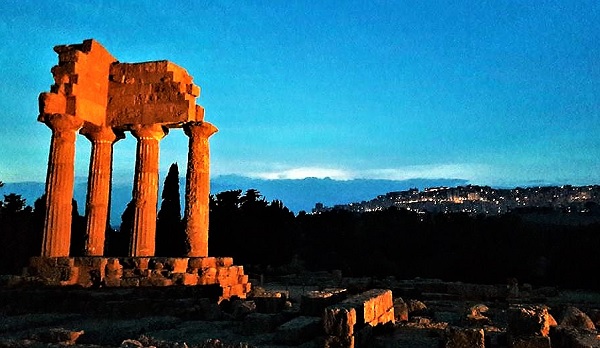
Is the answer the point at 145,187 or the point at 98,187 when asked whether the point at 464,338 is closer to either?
the point at 145,187

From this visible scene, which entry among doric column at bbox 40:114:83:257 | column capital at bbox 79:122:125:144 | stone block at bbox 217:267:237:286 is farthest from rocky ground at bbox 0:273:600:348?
column capital at bbox 79:122:125:144

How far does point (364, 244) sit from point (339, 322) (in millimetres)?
45550

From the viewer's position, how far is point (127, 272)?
16.0 metres

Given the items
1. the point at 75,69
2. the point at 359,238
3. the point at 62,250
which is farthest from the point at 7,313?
the point at 359,238

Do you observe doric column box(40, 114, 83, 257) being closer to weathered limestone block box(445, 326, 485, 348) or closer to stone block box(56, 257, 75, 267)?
stone block box(56, 257, 75, 267)

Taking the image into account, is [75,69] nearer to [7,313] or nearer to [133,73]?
[133,73]

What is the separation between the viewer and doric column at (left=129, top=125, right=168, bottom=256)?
725 inches

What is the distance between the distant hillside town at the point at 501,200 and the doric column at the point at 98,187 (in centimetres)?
9175

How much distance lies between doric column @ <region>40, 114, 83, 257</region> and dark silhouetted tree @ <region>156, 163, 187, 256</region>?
18.8 m

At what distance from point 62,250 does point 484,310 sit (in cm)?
1376

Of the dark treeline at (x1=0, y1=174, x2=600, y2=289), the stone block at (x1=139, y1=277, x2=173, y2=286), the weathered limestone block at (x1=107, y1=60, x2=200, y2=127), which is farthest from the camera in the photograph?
the dark treeline at (x1=0, y1=174, x2=600, y2=289)

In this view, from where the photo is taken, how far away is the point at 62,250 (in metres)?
17.8

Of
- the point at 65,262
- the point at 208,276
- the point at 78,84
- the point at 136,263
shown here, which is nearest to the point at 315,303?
the point at 208,276

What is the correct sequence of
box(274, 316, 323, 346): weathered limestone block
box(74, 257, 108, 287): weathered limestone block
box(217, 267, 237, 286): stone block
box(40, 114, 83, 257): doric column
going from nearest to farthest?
box(274, 316, 323, 346): weathered limestone block, box(74, 257, 108, 287): weathered limestone block, box(217, 267, 237, 286): stone block, box(40, 114, 83, 257): doric column
